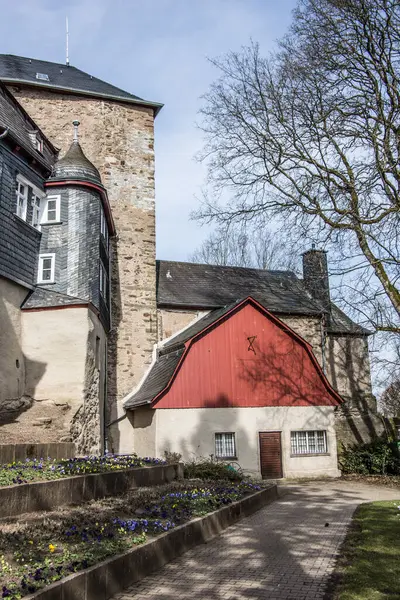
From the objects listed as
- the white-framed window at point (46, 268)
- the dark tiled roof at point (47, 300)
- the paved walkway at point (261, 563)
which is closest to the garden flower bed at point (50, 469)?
the paved walkway at point (261, 563)

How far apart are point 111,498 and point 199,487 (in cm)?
297

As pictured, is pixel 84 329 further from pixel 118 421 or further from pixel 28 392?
pixel 118 421

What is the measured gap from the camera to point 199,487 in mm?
11344

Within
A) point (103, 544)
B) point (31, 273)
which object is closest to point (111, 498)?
point (103, 544)

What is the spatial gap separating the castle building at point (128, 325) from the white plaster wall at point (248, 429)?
0.05m

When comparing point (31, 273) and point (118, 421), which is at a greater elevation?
point (31, 273)

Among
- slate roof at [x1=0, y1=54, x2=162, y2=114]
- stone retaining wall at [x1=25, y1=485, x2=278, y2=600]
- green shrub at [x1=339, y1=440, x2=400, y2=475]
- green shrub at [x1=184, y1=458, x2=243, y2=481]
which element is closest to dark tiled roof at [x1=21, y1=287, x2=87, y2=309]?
green shrub at [x1=184, y1=458, x2=243, y2=481]

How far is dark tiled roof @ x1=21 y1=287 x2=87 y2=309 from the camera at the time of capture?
1606cm

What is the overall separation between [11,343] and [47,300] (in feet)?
5.40

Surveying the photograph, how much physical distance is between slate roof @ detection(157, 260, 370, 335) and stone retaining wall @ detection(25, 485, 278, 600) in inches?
568

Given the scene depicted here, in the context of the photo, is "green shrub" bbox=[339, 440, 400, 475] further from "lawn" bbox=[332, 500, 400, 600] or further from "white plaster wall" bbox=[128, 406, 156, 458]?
"lawn" bbox=[332, 500, 400, 600]

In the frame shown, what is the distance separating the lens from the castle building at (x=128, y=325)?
1582 centimetres

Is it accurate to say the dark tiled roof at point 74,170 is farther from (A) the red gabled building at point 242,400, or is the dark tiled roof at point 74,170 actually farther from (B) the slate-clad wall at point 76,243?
(A) the red gabled building at point 242,400

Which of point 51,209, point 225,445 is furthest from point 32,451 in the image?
point 225,445
